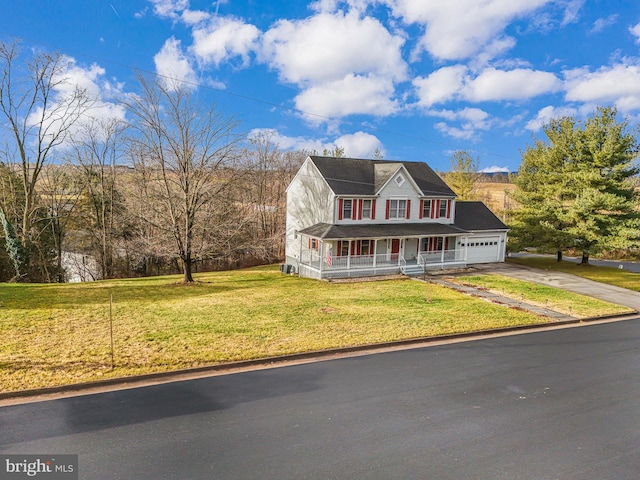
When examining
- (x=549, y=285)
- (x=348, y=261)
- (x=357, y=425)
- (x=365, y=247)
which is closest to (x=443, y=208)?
(x=365, y=247)

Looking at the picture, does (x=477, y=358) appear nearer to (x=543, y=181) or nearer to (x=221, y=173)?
(x=221, y=173)

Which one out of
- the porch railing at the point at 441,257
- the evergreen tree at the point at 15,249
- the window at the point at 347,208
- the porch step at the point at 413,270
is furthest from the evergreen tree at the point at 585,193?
the evergreen tree at the point at 15,249

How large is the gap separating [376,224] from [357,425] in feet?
60.9

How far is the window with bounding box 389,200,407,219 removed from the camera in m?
25.0

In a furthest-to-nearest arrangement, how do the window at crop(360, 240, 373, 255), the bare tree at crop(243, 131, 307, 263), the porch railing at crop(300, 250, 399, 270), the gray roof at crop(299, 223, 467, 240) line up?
the bare tree at crop(243, 131, 307, 263)
the window at crop(360, 240, 373, 255)
the porch railing at crop(300, 250, 399, 270)
the gray roof at crop(299, 223, 467, 240)

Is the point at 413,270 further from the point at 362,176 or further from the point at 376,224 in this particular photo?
the point at 362,176

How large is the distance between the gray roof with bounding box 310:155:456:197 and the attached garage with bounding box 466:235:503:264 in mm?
4085

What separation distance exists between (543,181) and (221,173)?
80.7 ft

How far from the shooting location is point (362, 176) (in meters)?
25.4

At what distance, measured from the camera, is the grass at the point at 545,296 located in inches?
637

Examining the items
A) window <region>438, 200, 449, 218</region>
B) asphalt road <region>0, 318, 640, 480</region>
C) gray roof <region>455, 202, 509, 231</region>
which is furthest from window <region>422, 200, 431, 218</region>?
asphalt road <region>0, 318, 640, 480</region>

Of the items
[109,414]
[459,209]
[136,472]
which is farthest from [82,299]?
[459,209]

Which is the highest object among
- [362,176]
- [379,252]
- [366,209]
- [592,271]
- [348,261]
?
[362,176]

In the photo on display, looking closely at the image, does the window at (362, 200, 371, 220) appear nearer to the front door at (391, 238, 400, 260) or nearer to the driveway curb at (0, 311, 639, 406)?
the front door at (391, 238, 400, 260)
